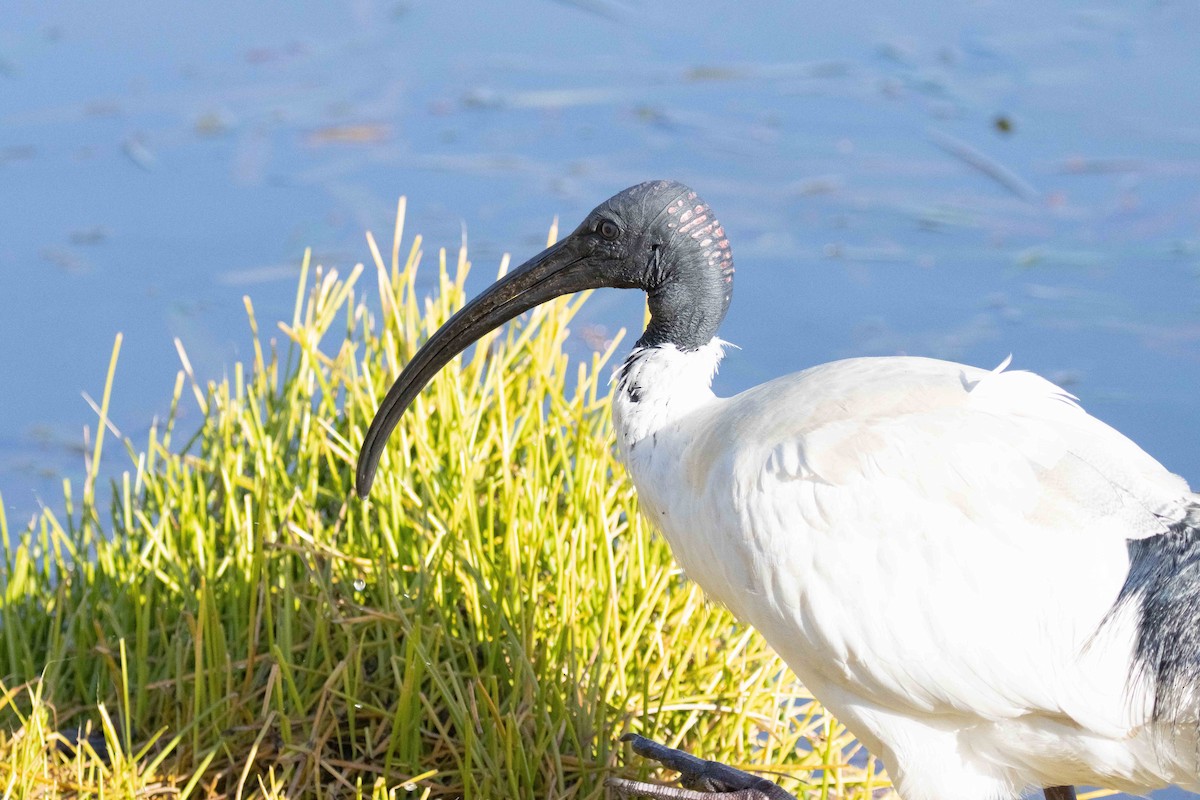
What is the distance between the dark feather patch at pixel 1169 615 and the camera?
2.71 meters

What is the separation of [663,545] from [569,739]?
0.62 metres

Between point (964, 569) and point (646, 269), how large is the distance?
85cm

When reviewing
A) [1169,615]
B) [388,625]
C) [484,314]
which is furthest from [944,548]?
[388,625]

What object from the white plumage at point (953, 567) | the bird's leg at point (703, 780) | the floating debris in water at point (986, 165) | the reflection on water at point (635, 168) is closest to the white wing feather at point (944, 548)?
the white plumage at point (953, 567)

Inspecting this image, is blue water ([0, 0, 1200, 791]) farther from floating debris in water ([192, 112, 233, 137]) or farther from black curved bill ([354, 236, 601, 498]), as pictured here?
black curved bill ([354, 236, 601, 498])

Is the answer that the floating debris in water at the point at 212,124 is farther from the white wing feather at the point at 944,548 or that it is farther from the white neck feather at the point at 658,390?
the white wing feather at the point at 944,548

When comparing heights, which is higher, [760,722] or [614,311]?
[614,311]

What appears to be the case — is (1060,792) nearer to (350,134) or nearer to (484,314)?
(484,314)

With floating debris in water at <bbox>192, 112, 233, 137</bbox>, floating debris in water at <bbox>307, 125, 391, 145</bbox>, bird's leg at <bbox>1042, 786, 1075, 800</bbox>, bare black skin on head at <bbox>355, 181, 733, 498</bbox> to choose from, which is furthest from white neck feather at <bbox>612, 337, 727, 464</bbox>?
floating debris in water at <bbox>192, 112, 233, 137</bbox>

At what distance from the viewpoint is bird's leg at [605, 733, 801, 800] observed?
10.6 feet

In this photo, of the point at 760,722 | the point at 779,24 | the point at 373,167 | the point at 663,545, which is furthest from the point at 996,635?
the point at 779,24

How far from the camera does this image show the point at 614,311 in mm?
5988

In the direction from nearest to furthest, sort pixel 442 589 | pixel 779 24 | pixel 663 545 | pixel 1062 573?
1. pixel 1062 573
2. pixel 442 589
3. pixel 663 545
4. pixel 779 24

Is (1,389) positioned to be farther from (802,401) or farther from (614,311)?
(802,401)
